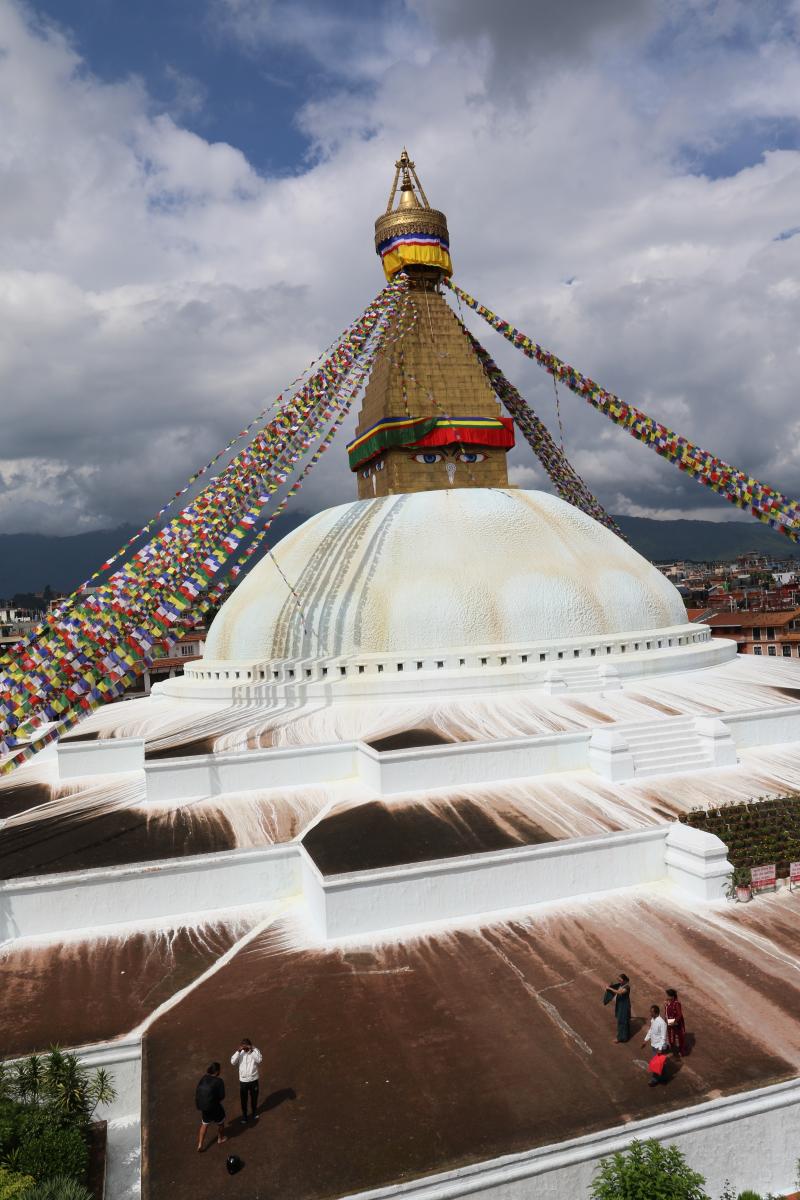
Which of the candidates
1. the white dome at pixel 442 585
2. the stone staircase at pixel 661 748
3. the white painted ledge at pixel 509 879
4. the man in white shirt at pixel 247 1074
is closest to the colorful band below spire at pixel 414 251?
the white dome at pixel 442 585

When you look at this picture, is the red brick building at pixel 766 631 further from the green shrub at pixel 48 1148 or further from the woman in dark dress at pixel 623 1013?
the green shrub at pixel 48 1148

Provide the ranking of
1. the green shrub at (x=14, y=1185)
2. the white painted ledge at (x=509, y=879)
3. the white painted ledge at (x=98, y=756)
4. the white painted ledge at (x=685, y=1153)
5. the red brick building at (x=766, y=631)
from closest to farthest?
the green shrub at (x=14, y=1185), the white painted ledge at (x=685, y=1153), the white painted ledge at (x=509, y=879), the white painted ledge at (x=98, y=756), the red brick building at (x=766, y=631)

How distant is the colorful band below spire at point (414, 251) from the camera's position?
54.6 feet

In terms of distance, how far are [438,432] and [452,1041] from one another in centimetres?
1209

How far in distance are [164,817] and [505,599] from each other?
6.46 meters

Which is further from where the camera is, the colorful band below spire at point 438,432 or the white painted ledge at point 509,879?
the colorful band below spire at point 438,432

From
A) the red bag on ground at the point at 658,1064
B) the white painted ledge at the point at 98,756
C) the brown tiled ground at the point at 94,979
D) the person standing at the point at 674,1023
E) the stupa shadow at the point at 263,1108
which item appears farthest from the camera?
the white painted ledge at the point at 98,756

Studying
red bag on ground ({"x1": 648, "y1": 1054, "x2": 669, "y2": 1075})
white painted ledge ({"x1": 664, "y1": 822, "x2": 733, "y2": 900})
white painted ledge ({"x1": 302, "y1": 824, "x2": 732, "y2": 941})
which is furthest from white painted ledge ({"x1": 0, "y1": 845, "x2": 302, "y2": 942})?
red bag on ground ({"x1": 648, "y1": 1054, "x2": 669, "y2": 1075})

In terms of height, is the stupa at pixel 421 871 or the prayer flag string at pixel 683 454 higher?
the prayer flag string at pixel 683 454

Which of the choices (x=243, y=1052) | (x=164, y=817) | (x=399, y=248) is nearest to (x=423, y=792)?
(x=164, y=817)

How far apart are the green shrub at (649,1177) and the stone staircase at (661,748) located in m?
5.69

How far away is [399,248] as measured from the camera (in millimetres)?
16656

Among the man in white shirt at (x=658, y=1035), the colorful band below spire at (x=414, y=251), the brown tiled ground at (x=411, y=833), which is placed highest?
the colorful band below spire at (x=414, y=251)

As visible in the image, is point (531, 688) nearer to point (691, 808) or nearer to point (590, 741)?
point (590, 741)
